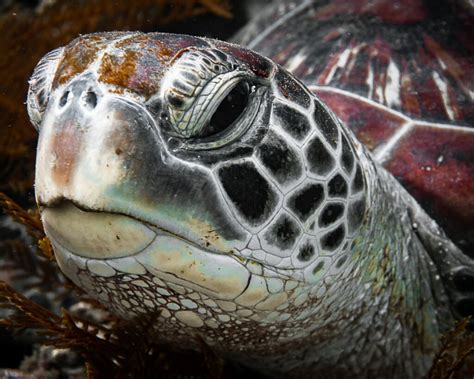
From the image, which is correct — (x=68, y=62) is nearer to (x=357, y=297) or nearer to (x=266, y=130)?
(x=266, y=130)

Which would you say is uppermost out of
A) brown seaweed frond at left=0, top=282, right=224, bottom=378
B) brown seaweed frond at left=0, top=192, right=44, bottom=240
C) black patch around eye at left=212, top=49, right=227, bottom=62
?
black patch around eye at left=212, top=49, right=227, bottom=62

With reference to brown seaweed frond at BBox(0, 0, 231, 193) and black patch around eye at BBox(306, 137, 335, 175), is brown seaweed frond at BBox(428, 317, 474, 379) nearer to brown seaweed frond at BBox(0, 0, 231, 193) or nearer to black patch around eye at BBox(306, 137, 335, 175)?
black patch around eye at BBox(306, 137, 335, 175)

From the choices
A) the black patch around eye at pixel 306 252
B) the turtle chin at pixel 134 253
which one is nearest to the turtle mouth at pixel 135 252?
the turtle chin at pixel 134 253

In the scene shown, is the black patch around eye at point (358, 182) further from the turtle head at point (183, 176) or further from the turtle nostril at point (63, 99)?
the turtle nostril at point (63, 99)

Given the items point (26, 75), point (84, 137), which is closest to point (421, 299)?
point (84, 137)

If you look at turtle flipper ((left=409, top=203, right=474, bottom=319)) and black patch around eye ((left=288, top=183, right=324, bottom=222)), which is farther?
turtle flipper ((left=409, top=203, right=474, bottom=319))

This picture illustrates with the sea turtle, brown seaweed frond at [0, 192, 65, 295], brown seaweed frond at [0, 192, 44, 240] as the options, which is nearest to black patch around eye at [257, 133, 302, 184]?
the sea turtle
